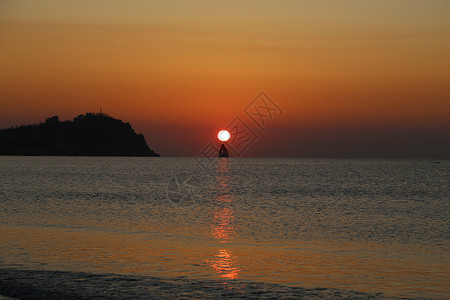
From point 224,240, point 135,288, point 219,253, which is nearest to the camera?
point 135,288

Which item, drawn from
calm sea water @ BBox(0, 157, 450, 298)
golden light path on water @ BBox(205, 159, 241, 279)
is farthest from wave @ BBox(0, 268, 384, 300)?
golden light path on water @ BBox(205, 159, 241, 279)

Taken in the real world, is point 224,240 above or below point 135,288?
above

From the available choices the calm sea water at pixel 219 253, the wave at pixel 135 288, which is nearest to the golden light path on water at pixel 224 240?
the calm sea water at pixel 219 253

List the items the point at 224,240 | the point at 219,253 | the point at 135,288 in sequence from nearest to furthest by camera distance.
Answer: the point at 135,288 → the point at 219,253 → the point at 224,240

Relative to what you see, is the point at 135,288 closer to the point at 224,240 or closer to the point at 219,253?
the point at 219,253

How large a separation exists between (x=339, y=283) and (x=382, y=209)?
114 ft

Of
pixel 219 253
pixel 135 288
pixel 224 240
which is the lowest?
pixel 135 288

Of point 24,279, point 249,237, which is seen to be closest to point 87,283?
point 24,279

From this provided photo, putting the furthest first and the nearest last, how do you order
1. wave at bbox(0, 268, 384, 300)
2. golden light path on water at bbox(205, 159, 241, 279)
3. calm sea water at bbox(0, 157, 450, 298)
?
1. golden light path on water at bbox(205, 159, 241, 279)
2. calm sea water at bbox(0, 157, 450, 298)
3. wave at bbox(0, 268, 384, 300)

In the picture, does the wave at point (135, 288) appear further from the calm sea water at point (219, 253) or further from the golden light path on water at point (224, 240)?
the golden light path on water at point (224, 240)

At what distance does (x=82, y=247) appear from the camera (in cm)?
2483

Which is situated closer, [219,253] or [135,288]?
[135,288]

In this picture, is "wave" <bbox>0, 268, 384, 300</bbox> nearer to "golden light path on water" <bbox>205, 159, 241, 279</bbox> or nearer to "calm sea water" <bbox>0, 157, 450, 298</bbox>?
"calm sea water" <bbox>0, 157, 450, 298</bbox>

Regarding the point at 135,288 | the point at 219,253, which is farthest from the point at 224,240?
the point at 135,288
